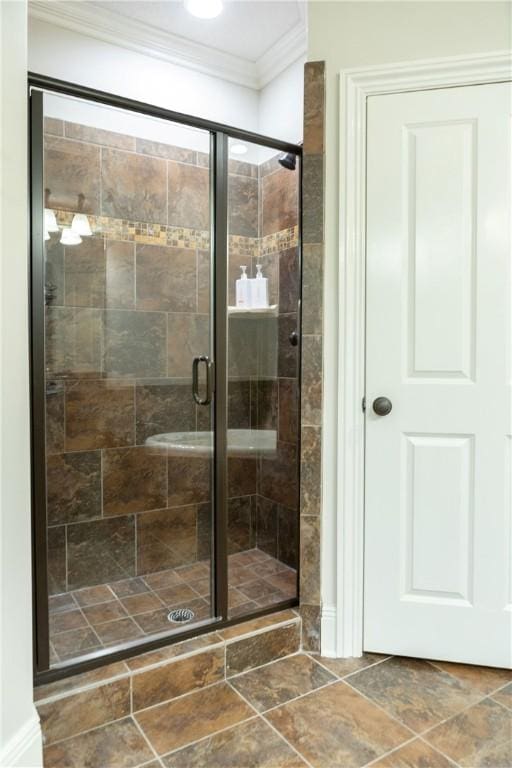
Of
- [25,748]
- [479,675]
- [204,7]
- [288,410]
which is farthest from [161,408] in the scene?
[204,7]

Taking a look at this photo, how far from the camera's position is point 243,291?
7.16ft

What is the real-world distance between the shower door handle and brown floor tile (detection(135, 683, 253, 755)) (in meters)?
1.03

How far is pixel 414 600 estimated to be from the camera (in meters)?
1.91

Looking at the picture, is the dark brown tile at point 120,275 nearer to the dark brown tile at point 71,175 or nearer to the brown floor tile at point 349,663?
the dark brown tile at point 71,175

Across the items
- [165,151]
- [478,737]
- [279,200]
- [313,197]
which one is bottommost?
[478,737]

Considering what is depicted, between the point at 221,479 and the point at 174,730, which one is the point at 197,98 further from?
the point at 174,730

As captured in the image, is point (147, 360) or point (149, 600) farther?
point (147, 360)

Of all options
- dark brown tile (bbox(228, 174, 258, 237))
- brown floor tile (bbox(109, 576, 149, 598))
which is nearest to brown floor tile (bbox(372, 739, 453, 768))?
brown floor tile (bbox(109, 576, 149, 598))

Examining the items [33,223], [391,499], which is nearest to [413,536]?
[391,499]

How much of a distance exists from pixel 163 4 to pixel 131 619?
2673 mm

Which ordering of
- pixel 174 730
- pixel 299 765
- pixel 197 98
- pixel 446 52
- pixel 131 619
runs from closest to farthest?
1. pixel 299 765
2. pixel 174 730
3. pixel 446 52
4. pixel 131 619
5. pixel 197 98

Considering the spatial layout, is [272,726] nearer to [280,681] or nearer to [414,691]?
[280,681]

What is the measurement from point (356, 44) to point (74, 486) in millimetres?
2108

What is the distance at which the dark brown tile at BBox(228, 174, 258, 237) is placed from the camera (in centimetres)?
212
